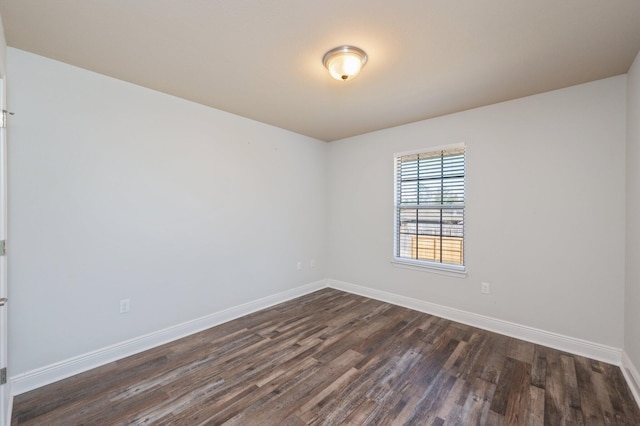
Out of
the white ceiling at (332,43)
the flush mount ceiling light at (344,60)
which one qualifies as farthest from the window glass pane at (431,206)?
the flush mount ceiling light at (344,60)

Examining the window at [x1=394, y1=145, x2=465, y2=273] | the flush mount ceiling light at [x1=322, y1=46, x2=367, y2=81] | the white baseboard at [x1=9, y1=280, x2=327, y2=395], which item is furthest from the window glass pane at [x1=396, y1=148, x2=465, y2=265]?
the white baseboard at [x1=9, y1=280, x2=327, y2=395]

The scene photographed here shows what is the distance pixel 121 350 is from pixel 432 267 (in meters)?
3.53

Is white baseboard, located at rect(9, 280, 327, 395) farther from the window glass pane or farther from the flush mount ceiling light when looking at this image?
the flush mount ceiling light

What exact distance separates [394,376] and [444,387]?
378 mm

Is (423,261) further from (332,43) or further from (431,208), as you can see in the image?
(332,43)

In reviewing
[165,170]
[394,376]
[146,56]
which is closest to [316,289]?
[394,376]

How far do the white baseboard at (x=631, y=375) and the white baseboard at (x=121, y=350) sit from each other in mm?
3549

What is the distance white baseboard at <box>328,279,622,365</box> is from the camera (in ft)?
8.15

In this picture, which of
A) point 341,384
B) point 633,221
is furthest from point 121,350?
point 633,221

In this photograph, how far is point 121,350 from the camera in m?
2.52

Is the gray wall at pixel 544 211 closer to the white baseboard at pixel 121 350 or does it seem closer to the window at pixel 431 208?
the window at pixel 431 208

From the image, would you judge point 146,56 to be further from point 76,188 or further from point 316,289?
point 316,289

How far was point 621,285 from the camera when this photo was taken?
2422 mm

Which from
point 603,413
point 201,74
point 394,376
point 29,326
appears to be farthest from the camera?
point 201,74
